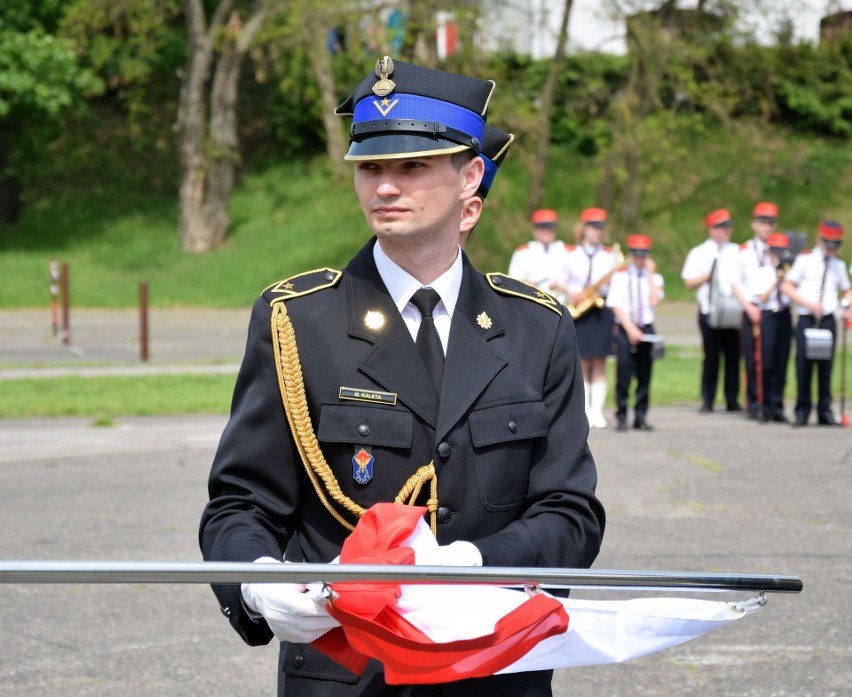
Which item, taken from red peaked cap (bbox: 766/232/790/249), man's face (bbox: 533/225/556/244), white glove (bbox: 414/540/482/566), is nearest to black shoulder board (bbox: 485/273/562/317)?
white glove (bbox: 414/540/482/566)

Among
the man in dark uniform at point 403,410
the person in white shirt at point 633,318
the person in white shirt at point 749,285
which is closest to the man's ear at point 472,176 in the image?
the man in dark uniform at point 403,410

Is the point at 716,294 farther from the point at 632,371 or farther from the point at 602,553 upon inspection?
the point at 602,553

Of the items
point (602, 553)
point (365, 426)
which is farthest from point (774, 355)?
point (365, 426)

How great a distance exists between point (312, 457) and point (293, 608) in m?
0.37

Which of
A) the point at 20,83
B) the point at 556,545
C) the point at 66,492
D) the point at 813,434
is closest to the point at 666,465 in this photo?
the point at 813,434

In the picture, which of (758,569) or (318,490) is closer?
(318,490)

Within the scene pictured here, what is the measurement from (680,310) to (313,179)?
12.3 m

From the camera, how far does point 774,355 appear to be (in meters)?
13.5

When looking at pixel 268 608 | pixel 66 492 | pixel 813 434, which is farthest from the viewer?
pixel 813 434

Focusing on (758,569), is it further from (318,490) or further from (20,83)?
(20,83)

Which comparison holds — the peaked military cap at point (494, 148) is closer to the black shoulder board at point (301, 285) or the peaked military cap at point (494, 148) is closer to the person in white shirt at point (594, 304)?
the black shoulder board at point (301, 285)

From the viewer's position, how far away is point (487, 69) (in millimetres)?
29234

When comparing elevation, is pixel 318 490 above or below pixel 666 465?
above

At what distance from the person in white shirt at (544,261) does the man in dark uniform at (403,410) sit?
10.2 m
